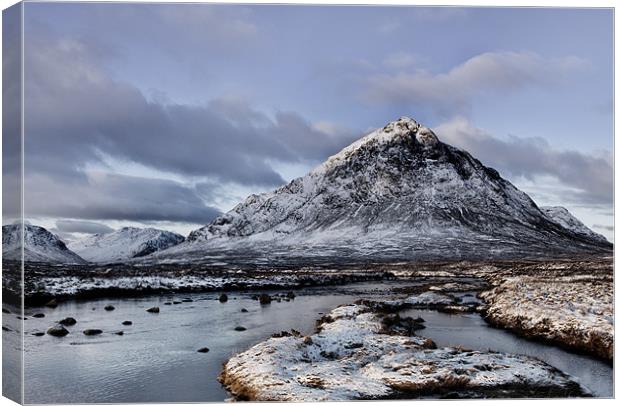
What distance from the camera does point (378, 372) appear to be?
1428cm

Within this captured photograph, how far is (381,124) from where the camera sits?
1925 centimetres

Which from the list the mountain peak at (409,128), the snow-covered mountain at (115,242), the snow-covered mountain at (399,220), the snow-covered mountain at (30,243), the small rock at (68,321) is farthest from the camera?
the snow-covered mountain at (399,220)

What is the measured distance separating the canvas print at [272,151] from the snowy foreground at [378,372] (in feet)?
0.18

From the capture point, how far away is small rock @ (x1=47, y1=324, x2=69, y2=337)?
17.6 meters

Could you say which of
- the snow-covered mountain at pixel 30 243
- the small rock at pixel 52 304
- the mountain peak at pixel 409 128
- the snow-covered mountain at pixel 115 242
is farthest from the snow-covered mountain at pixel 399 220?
the snow-covered mountain at pixel 30 243

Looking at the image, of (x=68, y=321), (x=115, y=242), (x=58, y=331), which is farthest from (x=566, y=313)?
(x=115, y=242)

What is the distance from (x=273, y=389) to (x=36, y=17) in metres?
11.2

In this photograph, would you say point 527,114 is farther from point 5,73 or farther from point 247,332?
point 5,73

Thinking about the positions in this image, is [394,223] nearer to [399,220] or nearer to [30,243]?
[399,220]

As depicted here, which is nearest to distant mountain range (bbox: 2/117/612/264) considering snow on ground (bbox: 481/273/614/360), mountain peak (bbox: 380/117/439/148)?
mountain peak (bbox: 380/117/439/148)

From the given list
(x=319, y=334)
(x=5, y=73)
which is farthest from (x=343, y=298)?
(x=5, y=73)

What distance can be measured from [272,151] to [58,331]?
9228mm

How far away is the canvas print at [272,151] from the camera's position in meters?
14.2

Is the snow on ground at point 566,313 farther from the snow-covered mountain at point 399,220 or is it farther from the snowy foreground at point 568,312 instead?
the snow-covered mountain at point 399,220
